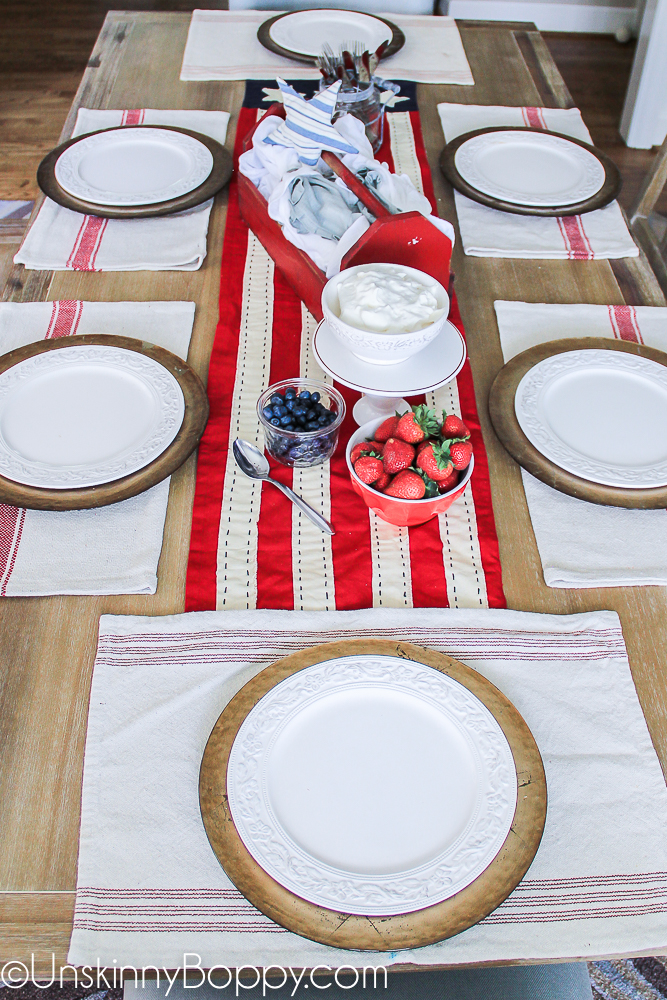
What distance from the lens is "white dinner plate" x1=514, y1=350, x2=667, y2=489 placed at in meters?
0.83

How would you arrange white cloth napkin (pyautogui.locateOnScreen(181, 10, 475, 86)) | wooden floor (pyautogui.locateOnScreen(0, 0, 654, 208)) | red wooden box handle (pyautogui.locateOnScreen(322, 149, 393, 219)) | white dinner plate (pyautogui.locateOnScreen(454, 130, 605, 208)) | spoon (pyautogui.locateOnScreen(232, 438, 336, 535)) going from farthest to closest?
wooden floor (pyautogui.locateOnScreen(0, 0, 654, 208)) < white cloth napkin (pyautogui.locateOnScreen(181, 10, 475, 86)) < white dinner plate (pyautogui.locateOnScreen(454, 130, 605, 208)) < red wooden box handle (pyautogui.locateOnScreen(322, 149, 393, 219)) < spoon (pyautogui.locateOnScreen(232, 438, 336, 535))

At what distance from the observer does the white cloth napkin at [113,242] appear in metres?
1.12

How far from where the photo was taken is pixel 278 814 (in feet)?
1.89

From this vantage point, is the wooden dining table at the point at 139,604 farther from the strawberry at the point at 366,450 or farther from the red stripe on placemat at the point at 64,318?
the strawberry at the point at 366,450

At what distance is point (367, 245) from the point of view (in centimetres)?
92

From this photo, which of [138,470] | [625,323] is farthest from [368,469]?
[625,323]

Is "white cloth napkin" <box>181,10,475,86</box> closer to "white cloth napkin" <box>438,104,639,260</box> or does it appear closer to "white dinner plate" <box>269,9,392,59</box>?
"white dinner plate" <box>269,9,392,59</box>

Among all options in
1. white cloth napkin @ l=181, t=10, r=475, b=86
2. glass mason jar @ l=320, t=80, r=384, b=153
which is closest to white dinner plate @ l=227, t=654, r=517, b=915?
glass mason jar @ l=320, t=80, r=384, b=153

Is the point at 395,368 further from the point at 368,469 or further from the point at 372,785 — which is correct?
the point at 372,785

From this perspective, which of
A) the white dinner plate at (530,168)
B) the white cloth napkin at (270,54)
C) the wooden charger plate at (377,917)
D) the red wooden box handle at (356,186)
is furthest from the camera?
the white cloth napkin at (270,54)

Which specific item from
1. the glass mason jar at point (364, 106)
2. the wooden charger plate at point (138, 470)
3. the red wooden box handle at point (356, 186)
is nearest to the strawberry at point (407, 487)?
the wooden charger plate at point (138, 470)

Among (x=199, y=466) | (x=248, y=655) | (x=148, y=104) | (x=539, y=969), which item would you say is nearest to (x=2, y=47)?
(x=148, y=104)

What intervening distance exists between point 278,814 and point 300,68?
4.96 feet

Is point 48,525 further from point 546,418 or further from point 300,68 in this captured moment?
point 300,68
